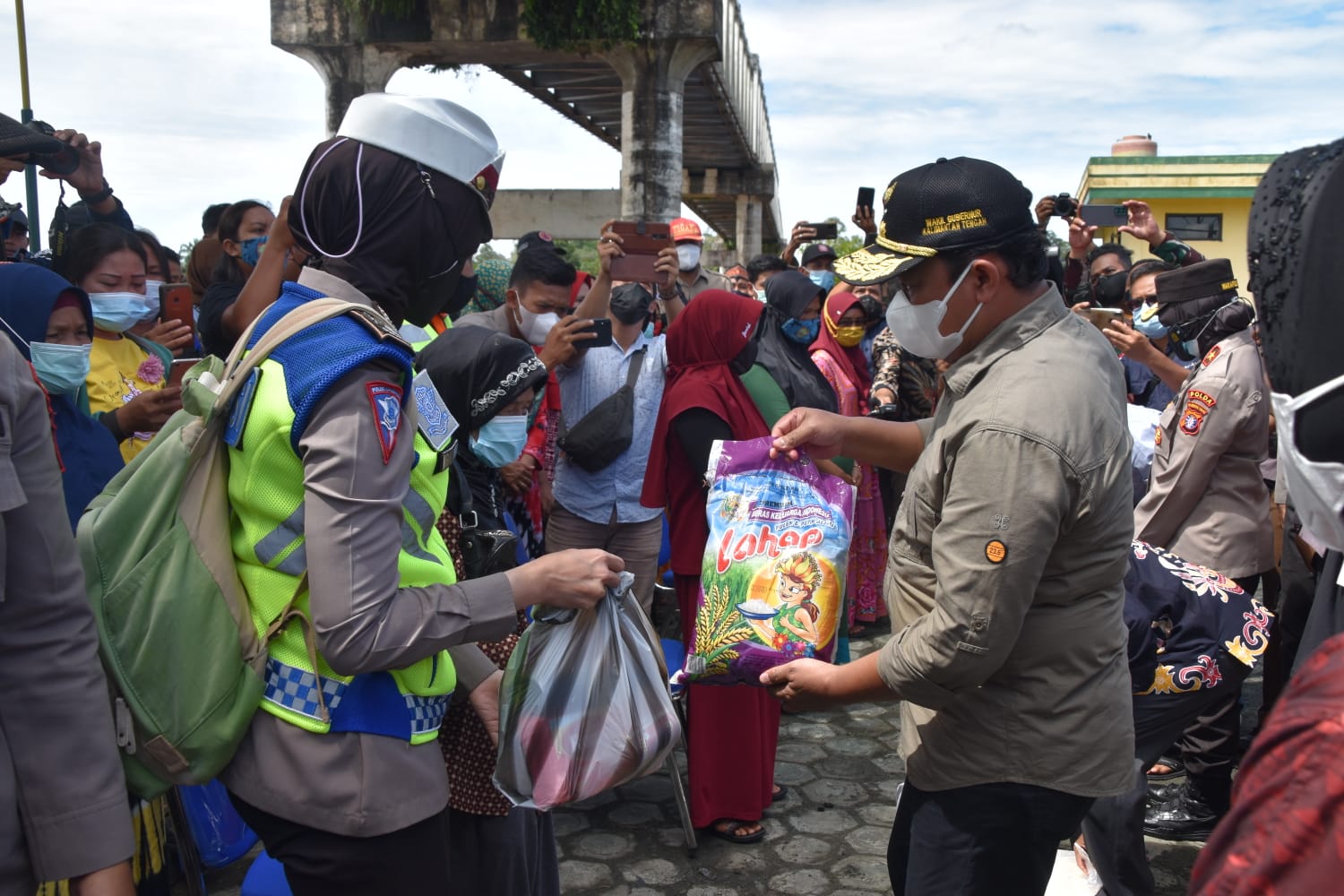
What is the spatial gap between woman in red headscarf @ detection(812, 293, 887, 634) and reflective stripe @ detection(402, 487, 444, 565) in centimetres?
520

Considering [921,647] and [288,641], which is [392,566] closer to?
[288,641]

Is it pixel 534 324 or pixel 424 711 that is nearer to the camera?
pixel 424 711

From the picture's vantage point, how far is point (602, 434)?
483cm

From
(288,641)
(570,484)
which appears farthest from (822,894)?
(288,641)

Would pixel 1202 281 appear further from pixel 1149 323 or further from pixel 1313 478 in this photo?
pixel 1313 478

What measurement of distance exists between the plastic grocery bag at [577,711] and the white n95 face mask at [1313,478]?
1.34m

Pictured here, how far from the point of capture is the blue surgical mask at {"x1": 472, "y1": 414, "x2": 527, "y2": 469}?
137 inches

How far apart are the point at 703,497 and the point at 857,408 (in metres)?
2.84

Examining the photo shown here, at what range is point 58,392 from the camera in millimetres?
3516

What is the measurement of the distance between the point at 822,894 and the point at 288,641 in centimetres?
271

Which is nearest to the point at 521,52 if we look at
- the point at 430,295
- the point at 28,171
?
the point at 28,171

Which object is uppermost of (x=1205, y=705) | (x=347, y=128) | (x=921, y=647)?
(x=347, y=128)

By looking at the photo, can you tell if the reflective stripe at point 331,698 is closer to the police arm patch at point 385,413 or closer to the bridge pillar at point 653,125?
the police arm patch at point 385,413

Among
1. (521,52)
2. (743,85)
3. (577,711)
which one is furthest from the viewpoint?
(743,85)
